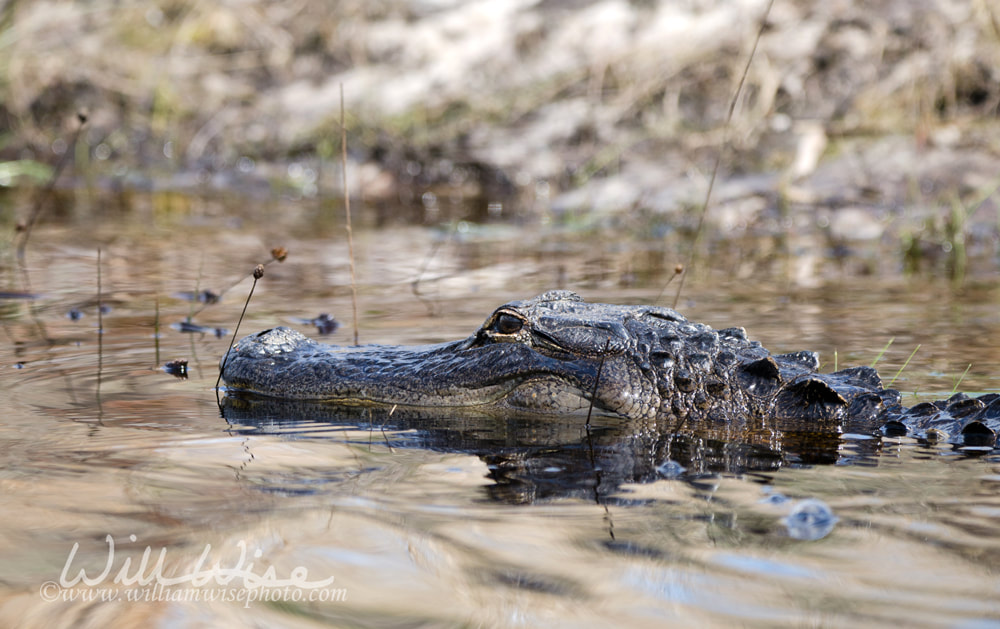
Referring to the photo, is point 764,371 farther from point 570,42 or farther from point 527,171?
point 570,42

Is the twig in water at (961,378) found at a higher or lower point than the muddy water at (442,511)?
higher

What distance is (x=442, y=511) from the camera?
2.59m

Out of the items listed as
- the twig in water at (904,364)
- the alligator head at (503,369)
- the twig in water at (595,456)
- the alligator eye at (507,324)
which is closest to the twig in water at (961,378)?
the twig in water at (904,364)

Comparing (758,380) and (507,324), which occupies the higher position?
(507,324)

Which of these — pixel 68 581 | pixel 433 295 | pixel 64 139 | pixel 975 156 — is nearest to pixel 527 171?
pixel 975 156

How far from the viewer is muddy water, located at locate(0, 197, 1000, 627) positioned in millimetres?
2090

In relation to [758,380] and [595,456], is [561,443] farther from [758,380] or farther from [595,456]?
[758,380]

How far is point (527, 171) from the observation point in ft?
33.8

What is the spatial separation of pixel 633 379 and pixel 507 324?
1.46 ft

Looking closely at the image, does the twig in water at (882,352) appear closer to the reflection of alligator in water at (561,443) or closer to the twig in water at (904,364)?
the twig in water at (904,364)

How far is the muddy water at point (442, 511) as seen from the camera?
209cm

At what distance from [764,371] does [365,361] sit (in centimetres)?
134

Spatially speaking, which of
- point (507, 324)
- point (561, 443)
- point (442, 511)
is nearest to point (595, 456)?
point (561, 443)

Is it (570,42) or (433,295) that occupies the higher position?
(570,42)
